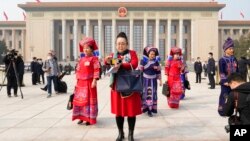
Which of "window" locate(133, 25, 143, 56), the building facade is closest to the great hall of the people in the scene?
"window" locate(133, 25, 143, 56)

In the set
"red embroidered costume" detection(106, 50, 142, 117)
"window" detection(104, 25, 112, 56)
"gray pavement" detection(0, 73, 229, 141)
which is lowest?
→ "gray pavement" detection(0, 73, 229, 141)

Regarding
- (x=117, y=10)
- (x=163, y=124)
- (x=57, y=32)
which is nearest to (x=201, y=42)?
(x=117, y=10)

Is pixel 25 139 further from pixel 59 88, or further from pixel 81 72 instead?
pixel 59 88

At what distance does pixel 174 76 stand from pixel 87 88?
346 centimetres

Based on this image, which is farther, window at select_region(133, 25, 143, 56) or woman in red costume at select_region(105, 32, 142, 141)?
window at select_region(133, 25, 143, 56)

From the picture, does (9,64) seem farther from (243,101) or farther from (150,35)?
(150,35)

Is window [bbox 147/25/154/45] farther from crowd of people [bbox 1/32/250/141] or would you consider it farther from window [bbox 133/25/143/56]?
crowd of people [bbox 1/32/250/141]

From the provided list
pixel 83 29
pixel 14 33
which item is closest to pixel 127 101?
pixel 83 29

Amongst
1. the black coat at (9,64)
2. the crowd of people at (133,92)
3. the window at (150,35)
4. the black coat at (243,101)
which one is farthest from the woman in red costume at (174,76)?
the window at (150,35)

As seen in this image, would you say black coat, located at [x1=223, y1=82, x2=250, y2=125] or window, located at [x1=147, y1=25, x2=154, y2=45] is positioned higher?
window, located at [x1=147, y1=25, x2=154, y2=45]

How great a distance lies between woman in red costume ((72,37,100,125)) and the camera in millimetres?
7008

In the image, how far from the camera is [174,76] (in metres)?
9.84

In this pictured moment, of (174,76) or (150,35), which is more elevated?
(150,35)

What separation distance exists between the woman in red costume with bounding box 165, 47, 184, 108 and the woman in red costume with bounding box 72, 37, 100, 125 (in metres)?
3.07
